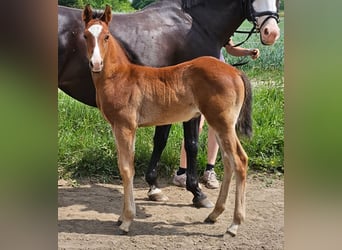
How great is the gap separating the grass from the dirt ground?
15cm

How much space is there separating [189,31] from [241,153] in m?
0.91

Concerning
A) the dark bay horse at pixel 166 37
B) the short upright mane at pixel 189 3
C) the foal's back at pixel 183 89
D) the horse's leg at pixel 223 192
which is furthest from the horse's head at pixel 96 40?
the horse's leg at pixel 223 192

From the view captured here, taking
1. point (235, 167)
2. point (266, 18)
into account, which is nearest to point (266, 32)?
point (266, 18)

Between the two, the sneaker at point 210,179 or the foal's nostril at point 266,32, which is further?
the sneaker at point 210,179

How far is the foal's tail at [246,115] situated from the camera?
309cm

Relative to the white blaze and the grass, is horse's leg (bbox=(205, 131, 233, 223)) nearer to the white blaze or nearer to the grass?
the grass

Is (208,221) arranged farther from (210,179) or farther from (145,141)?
(145,141)

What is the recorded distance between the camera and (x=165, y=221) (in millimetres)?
3309

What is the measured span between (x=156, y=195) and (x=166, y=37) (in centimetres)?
107

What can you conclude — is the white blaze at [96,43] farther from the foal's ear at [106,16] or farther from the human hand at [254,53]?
the human hand at [254,53]

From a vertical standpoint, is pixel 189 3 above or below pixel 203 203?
above

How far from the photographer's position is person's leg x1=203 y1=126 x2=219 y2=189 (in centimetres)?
Answer: 363
